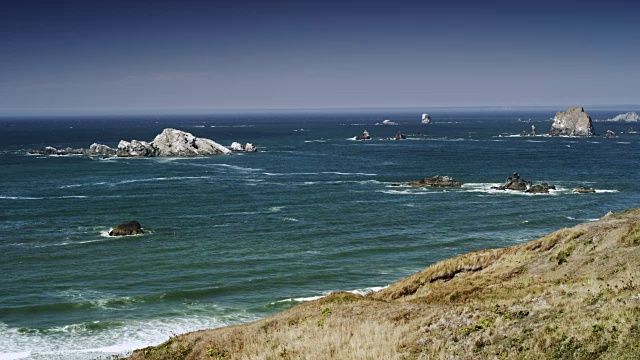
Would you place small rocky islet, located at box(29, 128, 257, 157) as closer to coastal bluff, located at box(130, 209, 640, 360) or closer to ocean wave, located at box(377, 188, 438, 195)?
ocean wave, located at box(377, 188, 438, 195)

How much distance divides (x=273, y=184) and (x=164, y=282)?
5502cm

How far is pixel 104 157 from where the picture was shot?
149625 mm

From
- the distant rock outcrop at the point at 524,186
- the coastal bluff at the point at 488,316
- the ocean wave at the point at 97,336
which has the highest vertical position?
the coastal bluff at the point at 488,316

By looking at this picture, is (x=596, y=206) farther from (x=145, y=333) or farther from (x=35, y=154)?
(x=35, y=154)

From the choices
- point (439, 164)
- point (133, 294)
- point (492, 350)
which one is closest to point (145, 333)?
point (133, 294)

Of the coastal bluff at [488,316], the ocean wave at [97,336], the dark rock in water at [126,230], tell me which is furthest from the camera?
the dark rock in water at [126,230]

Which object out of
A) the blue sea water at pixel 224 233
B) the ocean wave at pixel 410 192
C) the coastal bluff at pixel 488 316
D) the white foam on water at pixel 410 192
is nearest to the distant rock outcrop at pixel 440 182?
the ocean wave at pixel 410 192

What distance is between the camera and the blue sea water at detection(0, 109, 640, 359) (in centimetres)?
3906

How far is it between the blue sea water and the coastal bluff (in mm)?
13506

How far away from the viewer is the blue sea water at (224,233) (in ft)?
128

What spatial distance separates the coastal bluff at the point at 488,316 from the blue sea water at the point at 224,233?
44.3 ft

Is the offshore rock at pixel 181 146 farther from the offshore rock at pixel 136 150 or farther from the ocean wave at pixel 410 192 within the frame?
the ocean wave at pixel 410 192

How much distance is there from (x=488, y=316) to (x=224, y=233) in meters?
46.8

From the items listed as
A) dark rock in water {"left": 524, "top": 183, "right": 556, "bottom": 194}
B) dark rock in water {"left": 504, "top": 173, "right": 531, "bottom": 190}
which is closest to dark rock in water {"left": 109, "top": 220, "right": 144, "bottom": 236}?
dark rock in water {"left": 504, "top": 173, "right": 531, "bottom": 190}
